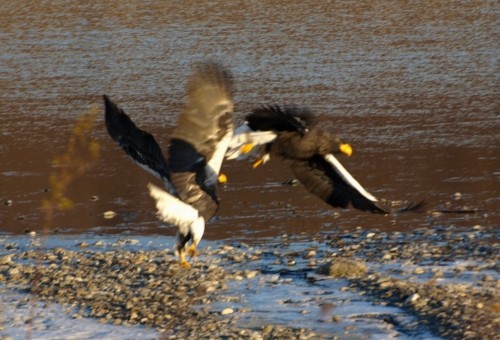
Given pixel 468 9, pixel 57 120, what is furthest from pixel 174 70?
pixel 468 9

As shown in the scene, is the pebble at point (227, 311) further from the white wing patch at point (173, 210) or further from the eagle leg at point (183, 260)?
the eagle leg at point (183, 260)

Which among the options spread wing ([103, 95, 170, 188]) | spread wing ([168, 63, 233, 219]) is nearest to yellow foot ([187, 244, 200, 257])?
spread wing ([168, 63, 233, 219])

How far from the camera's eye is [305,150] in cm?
708

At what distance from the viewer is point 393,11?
58.3 ft

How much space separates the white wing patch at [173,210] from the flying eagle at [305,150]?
423 mm

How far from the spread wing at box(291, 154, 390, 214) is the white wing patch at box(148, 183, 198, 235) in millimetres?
735

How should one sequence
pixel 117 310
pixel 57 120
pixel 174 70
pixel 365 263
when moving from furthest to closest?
1. pixel 174 70
2. pixel 57 120
3. pixel 365 263
4. pixel 117 310

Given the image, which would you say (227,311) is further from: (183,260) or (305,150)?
(305,150)

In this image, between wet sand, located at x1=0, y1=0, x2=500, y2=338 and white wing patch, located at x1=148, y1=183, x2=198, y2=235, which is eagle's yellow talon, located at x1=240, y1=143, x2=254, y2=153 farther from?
wet sand, located at x1=0, y1=0, x2=500, y2=338

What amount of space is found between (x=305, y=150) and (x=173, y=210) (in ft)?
2.91

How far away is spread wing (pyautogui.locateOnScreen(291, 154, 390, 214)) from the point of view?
691 cm

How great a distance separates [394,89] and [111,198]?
15.2 feet

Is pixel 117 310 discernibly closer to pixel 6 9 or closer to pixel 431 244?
pixel 431 244

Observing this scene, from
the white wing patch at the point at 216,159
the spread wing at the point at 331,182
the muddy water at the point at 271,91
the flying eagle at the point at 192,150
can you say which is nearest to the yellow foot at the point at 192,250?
the flying eagle at the point at 192,150
